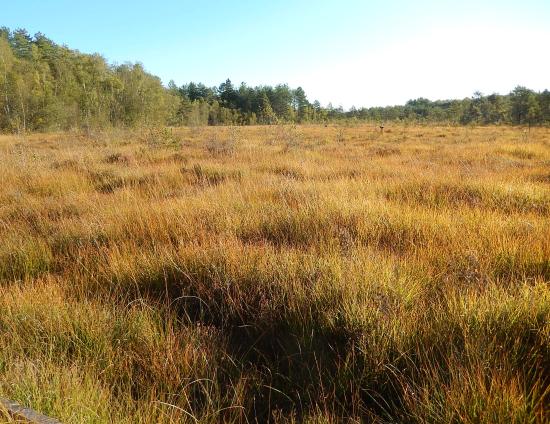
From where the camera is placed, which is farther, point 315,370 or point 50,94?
point 50,94

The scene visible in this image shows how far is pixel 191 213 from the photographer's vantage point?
3424mm

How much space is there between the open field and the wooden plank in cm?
13

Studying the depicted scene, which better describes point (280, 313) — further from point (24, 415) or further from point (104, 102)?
point (104, 102)

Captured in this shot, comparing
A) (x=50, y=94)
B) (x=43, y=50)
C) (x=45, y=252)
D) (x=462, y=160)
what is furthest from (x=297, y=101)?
(x=45, y=252)

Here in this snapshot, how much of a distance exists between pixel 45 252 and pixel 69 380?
1.89 metres

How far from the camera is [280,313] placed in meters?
1.80

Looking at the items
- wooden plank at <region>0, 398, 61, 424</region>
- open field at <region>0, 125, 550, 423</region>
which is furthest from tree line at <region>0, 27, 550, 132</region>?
wooden plank at <region>0, 398, 61, 424</region>

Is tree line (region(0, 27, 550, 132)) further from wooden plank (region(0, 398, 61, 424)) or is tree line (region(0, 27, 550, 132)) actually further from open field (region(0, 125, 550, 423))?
wooden plank (region(0, 398, 61, 424))

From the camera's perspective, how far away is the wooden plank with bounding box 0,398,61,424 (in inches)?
Answer: 37.8

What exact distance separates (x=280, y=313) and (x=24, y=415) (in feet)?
3.63

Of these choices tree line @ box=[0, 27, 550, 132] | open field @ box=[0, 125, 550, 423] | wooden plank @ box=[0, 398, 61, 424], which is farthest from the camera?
tree line @ box=[0, 27, 550, 132]

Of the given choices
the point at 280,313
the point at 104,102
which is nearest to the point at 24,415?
the point at 280,313

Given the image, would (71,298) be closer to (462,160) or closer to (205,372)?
(205,372)

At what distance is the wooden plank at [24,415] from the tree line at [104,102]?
1118 centimetres
